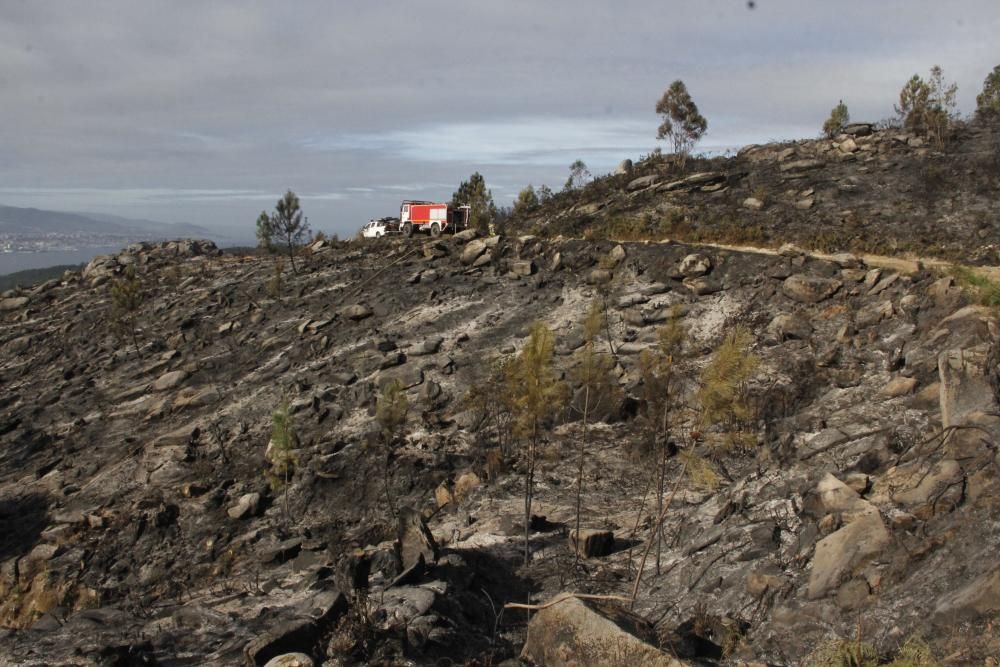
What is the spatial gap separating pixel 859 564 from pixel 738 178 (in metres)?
29.0

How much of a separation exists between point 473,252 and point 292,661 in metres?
23.1

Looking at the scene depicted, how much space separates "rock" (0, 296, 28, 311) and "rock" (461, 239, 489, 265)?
112 ft

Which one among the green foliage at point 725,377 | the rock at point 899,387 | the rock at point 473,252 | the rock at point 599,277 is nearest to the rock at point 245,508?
the green foliage at point 725,377

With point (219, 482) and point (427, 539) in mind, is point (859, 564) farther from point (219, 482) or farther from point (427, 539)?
point (219, 482)

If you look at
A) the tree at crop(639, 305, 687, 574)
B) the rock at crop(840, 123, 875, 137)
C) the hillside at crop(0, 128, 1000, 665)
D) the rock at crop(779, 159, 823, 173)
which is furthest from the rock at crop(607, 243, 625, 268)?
the rock at crop(840, 123, 875, 137)

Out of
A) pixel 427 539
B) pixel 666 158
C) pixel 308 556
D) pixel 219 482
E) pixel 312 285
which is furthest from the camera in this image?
pixel 666 158

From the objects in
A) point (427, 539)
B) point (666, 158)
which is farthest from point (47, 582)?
point (666, 158)

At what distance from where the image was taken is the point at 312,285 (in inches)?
1291

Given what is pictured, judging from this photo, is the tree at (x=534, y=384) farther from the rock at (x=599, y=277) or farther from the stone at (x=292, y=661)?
the rock at (x=599, y=277)

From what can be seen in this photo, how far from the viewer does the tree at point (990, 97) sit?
38344 millimetres

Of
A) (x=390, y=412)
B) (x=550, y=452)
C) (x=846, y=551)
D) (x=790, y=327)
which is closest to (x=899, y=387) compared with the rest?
(x=790, y=327)

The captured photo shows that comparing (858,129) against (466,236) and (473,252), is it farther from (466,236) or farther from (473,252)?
(473,252)

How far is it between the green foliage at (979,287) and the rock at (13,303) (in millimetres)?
52589

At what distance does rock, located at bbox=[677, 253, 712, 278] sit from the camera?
24.1 m
